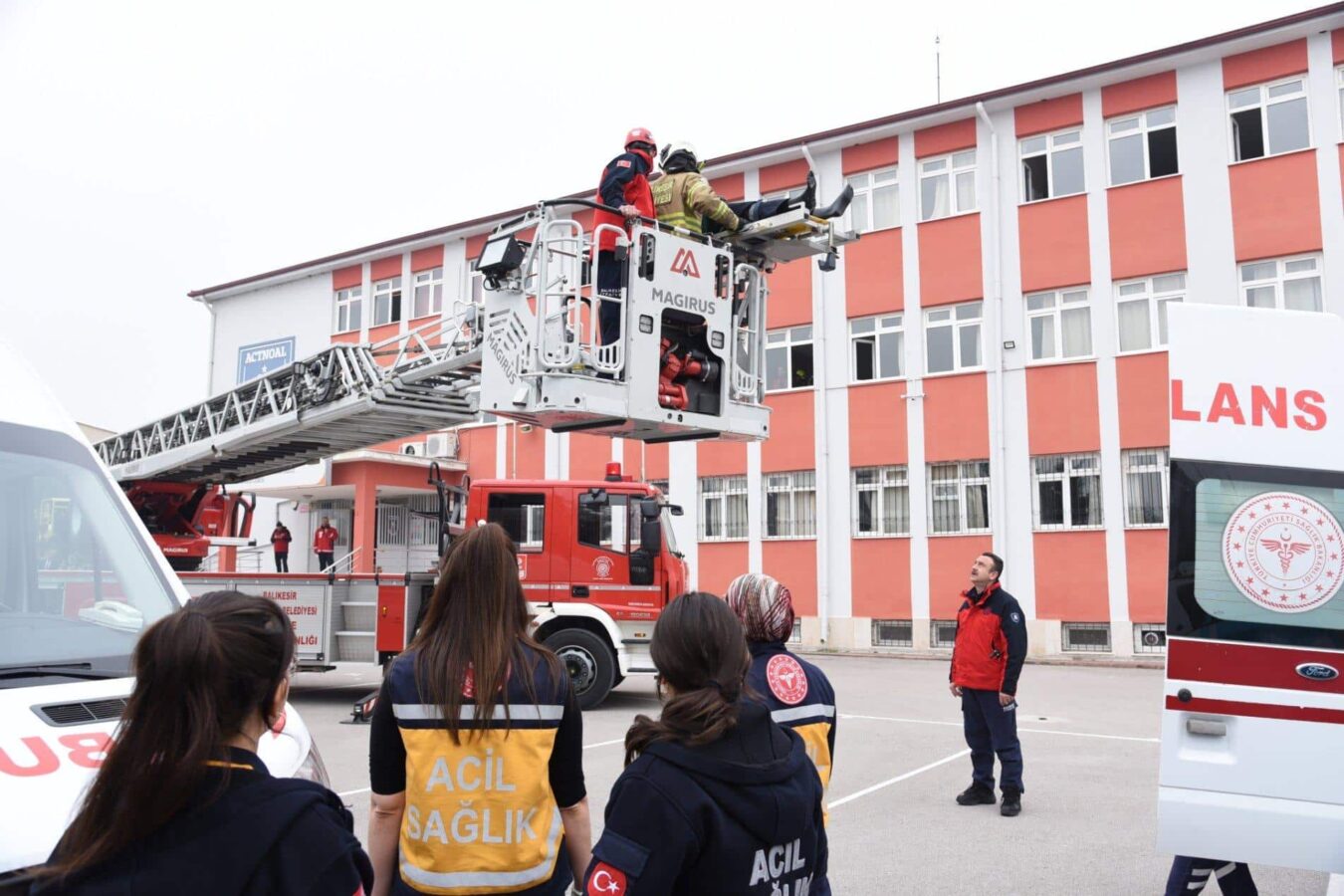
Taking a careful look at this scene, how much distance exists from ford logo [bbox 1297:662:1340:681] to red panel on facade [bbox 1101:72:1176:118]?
19739 millimetres

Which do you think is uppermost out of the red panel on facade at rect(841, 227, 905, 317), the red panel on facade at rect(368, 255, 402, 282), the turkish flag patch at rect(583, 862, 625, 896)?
the red panel on facade at rect(368, 255, 402, 282)

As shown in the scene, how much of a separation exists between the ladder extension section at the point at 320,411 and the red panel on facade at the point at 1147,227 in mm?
14332

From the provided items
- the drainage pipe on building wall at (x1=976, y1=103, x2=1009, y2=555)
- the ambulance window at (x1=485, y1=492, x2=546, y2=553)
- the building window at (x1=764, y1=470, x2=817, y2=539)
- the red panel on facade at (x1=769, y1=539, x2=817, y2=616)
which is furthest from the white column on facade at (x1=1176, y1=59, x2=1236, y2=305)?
the ambulance window at (x1=485, y1=492, x2=546, y2=553)

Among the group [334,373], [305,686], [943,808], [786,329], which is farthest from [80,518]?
[786,329]

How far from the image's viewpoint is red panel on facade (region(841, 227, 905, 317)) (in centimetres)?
2369

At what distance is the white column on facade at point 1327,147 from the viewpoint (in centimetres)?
1927

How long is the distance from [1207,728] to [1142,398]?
17.7 meters

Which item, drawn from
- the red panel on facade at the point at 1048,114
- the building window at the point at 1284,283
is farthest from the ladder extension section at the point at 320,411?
the red panel on facade at the point at 1048,114

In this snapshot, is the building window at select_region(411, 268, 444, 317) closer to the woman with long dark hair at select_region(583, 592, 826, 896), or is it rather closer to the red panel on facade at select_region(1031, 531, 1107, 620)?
the red panel on facade at select_region(1031, 531, 1107, 620)

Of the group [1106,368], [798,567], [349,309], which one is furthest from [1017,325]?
[349,309]

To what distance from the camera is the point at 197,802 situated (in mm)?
1824

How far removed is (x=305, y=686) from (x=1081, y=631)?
45.4ft

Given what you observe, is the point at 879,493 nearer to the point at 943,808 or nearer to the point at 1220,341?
the point at 943,808

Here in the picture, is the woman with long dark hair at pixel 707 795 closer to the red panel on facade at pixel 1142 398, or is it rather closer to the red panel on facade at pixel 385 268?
the red panel on facade at pixel 1142 398
